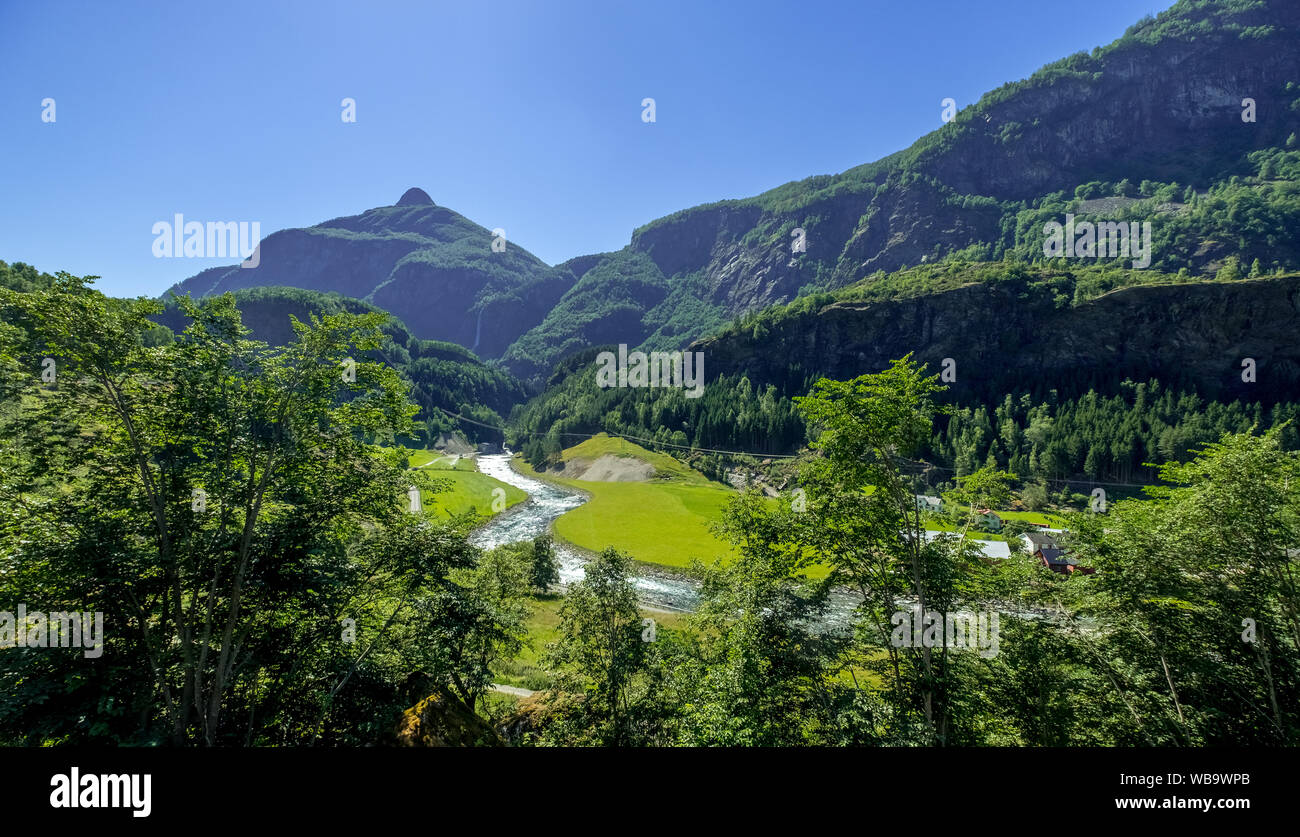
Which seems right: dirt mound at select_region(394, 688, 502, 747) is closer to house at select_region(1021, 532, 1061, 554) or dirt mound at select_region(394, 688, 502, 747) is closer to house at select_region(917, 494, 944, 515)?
house at select_region(917, 494, 944, 515)

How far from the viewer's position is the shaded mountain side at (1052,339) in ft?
417

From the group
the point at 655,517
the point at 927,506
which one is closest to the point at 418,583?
the point at 927,506

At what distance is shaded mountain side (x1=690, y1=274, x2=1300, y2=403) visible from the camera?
127188 millimetres

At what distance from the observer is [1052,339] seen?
157 m

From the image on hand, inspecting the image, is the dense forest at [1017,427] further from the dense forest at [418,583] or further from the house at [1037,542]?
the dense forest at [418,583]

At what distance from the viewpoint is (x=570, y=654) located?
1911 centimetres

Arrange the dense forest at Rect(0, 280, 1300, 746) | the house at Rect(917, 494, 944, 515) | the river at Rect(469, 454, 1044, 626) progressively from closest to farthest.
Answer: the dense forest at Rect(0, 280, 1300, 746)
the house at Rect(917, 494, 944, 515)
the river at Rect(469, 454, 1044, 626)

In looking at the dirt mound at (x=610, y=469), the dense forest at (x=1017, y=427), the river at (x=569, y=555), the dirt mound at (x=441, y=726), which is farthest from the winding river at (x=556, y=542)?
the dense forest at (x=1017, y=427)

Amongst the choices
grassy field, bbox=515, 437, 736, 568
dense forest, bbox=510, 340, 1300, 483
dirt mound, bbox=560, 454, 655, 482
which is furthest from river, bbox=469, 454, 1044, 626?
dense forest, bbox=510, 340, 1300, 483

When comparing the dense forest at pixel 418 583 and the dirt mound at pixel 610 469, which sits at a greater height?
the dense forest at pixel 418 583

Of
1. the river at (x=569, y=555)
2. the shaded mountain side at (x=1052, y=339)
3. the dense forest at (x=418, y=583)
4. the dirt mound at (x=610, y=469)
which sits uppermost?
the shaded mountain side at (x=1052, y=339)

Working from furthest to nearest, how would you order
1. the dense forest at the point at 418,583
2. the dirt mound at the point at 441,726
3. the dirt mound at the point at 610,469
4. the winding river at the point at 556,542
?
the dirt mound at the point at 610,469 < the winding river at the point at 556,542 < the dirt mound at the point at 441,726 < the dense forest at the point at 418,583

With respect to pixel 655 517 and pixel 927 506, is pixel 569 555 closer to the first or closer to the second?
pixel 655 517

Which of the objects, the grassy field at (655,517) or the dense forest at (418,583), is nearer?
the dense forest at (418,583)
